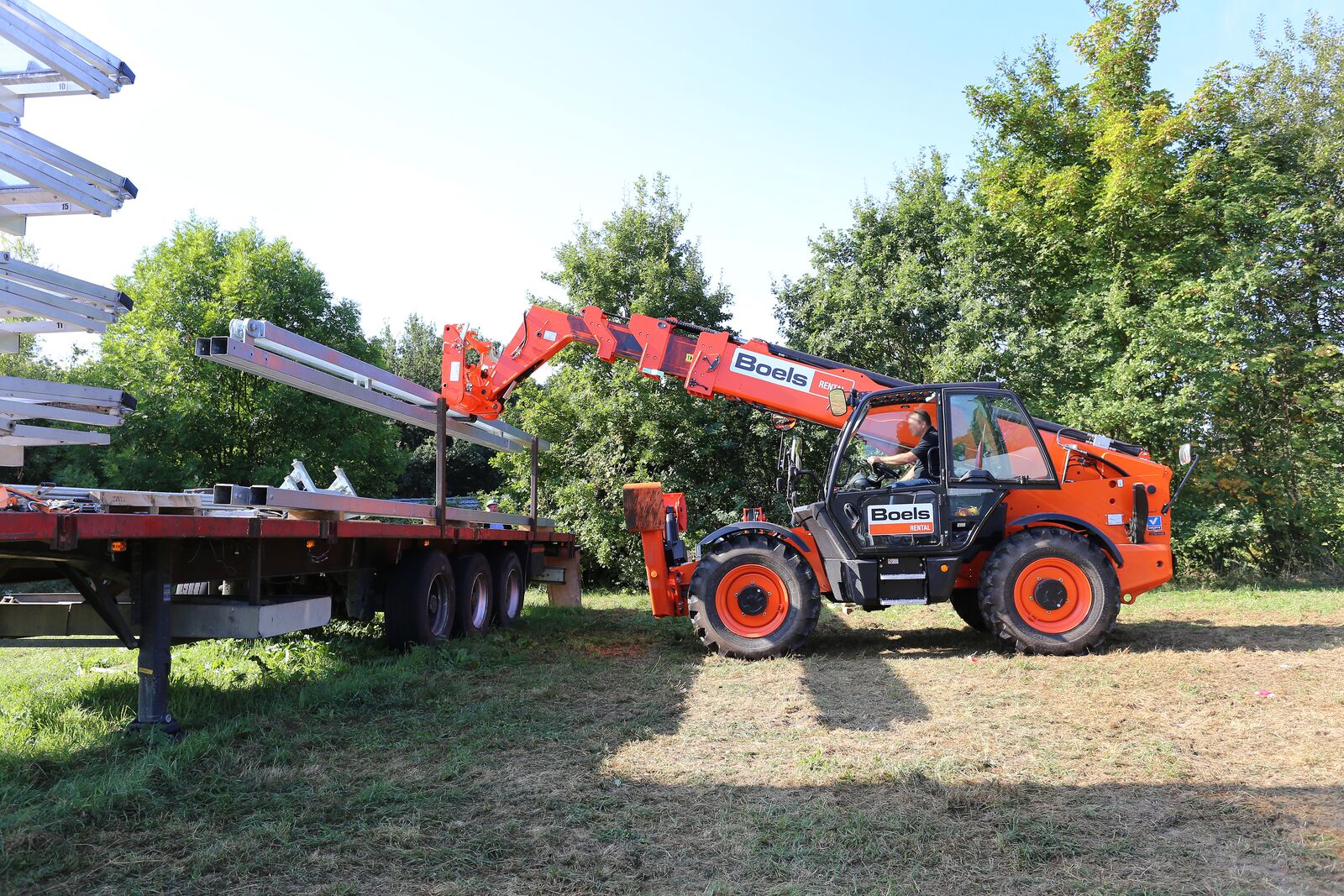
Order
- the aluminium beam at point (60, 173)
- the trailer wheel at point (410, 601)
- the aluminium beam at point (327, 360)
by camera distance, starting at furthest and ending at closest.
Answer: the trailer wheel at point (410, 601)
the aluminium beam at point (327, 360)
the aluminium beam at point (60, 173)

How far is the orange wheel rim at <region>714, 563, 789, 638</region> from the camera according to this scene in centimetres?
837

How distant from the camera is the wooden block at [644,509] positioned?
341 inches

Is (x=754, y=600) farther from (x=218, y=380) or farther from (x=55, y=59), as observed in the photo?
(x=218, y=380)

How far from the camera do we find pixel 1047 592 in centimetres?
807

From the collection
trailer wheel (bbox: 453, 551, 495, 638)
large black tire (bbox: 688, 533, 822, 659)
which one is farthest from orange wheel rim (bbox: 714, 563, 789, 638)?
trailer wheel (bbox: 453, 551, 495, 638)

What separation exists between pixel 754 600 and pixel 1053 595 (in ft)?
8.91

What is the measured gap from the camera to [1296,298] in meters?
16.0

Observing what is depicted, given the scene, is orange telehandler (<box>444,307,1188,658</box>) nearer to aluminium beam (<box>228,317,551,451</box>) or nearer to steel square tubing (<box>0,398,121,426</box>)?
aluminium beam (<box>228,317,551,451</box>)

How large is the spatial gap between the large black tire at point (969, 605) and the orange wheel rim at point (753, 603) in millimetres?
1993

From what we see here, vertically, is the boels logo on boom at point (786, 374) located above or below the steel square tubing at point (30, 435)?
above

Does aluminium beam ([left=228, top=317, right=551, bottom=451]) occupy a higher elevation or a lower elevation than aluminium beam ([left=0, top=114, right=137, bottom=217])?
lower

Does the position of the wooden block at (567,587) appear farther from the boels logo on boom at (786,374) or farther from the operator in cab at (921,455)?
the operator in cab at (921,455)

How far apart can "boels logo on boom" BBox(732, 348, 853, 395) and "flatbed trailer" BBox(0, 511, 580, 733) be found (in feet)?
11.7

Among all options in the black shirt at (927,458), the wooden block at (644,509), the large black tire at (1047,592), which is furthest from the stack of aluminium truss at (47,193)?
the large black tire at (1047,592)
